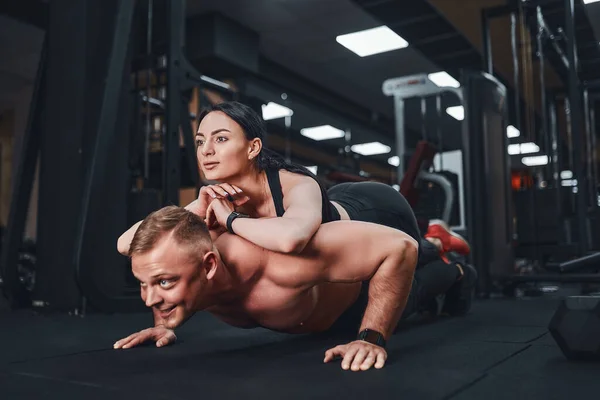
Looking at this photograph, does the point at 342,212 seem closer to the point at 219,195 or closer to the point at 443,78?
the point at 219,195

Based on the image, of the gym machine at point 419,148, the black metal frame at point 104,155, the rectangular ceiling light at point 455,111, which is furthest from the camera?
the rectangular ceiling light at point 455,111

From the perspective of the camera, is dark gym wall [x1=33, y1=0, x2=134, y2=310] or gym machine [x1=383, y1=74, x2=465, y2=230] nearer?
dark gym wall [x1=33, y1=0, x2=134, y2=310]

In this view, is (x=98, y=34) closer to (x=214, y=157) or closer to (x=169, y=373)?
(x=214, y=157)

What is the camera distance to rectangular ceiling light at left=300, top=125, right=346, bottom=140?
1020 centimetres

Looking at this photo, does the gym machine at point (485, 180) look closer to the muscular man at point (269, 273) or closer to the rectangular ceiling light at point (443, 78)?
the muscular man at point (269, 273)

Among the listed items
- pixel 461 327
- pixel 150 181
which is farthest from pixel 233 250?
pixel 150 181

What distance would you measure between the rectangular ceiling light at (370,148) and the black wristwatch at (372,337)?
10345 mm

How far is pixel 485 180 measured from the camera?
12.9 ft

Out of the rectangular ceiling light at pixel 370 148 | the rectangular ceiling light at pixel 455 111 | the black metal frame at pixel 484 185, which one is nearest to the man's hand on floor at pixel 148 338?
the black metal frame at pixel 484 185

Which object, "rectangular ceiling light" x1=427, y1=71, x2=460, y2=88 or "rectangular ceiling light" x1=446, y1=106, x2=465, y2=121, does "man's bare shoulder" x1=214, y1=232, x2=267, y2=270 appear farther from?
"rectangular ceiling light" x1=446, y1=106, x2=465, y2=121

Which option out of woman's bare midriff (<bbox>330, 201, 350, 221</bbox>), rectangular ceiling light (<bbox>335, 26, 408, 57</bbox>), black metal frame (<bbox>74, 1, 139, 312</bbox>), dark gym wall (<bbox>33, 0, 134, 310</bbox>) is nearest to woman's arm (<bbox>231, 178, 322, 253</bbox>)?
woman's bare midriff (<bbox>330, 201, 350, 221</bbox>)

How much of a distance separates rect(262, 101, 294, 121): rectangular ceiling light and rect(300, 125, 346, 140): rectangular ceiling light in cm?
102

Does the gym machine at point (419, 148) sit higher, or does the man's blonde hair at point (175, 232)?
the gym machine at point (419, 148)

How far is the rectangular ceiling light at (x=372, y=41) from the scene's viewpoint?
6.08m
